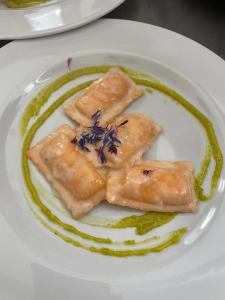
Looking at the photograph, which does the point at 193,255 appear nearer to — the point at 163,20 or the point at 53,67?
the point at 53,67

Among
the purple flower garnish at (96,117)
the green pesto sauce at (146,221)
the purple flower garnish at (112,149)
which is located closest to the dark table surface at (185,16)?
the purple flower garnish at (96,117)

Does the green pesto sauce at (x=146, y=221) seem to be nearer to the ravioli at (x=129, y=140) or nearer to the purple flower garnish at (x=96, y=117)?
the ravioli at (x=129, y=140)

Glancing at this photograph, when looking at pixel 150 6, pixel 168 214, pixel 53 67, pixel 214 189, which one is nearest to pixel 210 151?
pixel 214 189

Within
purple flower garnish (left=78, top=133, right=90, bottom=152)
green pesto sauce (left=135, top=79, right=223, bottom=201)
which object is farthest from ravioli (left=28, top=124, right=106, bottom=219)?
green pesto sauce (left=135, top=79, right=223, bottom=201)

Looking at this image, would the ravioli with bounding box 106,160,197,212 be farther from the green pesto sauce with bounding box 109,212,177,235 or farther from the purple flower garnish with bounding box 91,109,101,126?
the purple flower garnish with bounding box 91,109,101,126

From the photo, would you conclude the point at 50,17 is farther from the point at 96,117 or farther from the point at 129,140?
the point at 129,140

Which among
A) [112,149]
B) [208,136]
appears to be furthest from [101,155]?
[208,136]

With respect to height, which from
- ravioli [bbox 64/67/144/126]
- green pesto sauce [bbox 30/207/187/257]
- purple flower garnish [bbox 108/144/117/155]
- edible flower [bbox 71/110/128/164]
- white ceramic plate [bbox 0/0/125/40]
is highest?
white ceramic plate [bbox 0/0/125/40]
